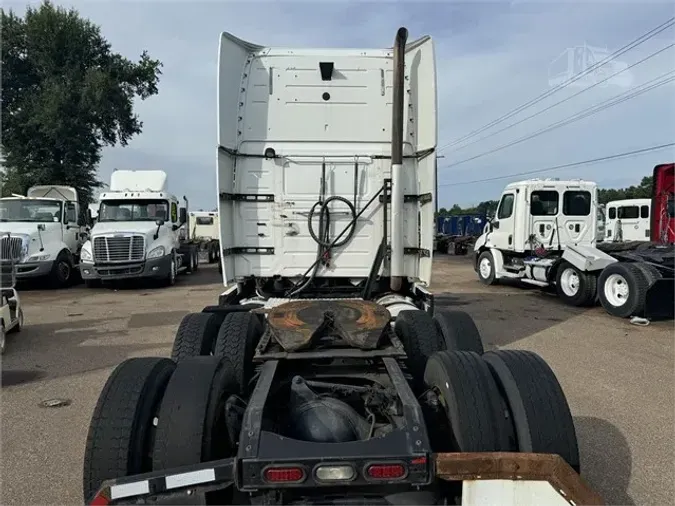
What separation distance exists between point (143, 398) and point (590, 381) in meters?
5.09

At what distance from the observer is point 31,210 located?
15773mm

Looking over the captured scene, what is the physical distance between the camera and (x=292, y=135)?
6.20 m

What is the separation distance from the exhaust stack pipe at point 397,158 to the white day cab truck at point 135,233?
10.7 metres

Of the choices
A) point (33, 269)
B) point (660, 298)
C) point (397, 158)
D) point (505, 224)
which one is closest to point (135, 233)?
point (33, 269)

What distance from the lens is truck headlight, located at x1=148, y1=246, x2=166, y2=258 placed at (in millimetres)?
15219

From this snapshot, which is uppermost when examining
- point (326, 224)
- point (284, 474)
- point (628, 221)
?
point (628, 221)

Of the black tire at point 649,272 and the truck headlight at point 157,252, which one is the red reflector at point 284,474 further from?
the truck headlight at point 157,252

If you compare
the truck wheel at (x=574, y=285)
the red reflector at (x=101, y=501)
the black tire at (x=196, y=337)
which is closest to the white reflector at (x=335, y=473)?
the red reflector at (x=101, y=501)

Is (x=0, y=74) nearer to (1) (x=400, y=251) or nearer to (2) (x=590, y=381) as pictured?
(1) (x=400, y=251)

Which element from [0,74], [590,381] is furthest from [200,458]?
[0,74]

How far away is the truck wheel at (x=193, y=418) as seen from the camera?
2.53 meters

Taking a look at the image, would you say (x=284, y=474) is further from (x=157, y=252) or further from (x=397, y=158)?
(x=157, y=252)

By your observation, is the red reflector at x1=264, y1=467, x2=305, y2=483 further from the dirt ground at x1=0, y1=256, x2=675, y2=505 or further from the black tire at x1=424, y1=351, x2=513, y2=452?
the dirt ground at x1=0, y1=256, x2=675, y2=505

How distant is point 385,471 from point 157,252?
46.7 feet
